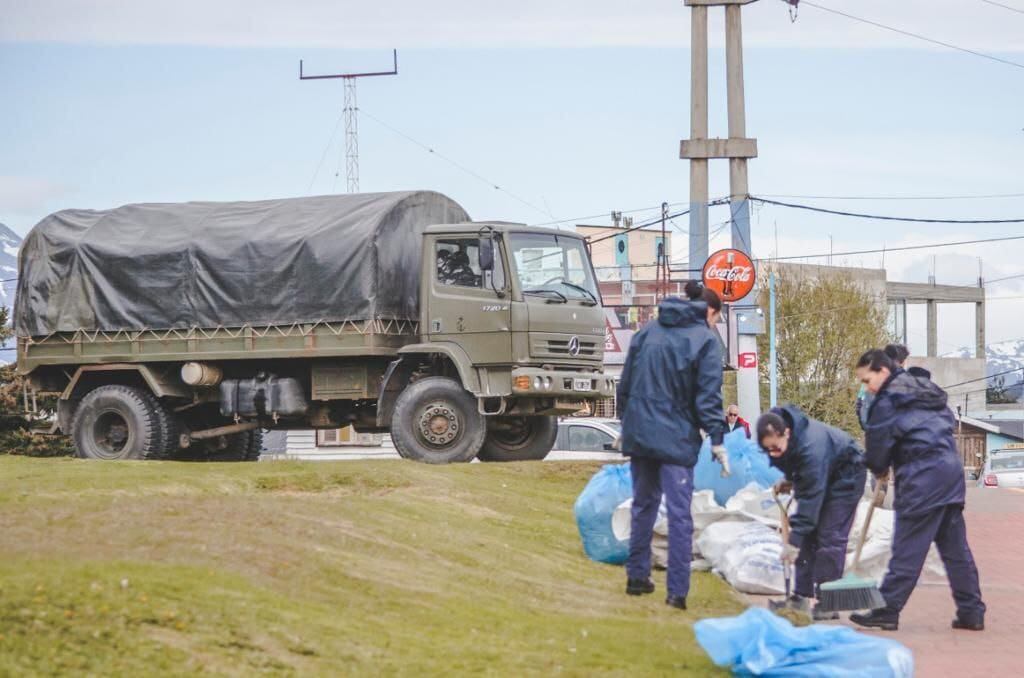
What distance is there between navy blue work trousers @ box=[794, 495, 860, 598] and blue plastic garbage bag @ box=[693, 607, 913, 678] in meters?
2.92

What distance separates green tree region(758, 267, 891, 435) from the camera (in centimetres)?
6100

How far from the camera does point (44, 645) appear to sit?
5.95 metres

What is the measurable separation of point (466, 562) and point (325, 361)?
Answer: 381 inches

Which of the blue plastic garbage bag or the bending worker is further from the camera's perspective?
the bending worker

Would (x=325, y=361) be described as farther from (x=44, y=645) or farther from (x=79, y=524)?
(x=44, y=645)

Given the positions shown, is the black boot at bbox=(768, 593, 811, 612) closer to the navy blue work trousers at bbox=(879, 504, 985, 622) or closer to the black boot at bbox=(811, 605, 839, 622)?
the black boot at bbox=(811, 605, 839, 622)

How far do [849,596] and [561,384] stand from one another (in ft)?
29.6

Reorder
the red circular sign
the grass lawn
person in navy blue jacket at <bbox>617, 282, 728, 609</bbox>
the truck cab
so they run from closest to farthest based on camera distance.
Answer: the grass lawn < person in navy blue jacket at <bbox>617, 282, 728, 609</bbox> < the truck cab < the red circular sign

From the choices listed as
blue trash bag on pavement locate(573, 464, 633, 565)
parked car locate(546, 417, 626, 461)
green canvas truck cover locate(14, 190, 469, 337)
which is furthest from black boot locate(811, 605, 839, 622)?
parked car locate(546, 417, 626, 461)

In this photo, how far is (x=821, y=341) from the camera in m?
61.6

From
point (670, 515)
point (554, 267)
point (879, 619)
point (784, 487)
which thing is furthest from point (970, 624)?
point (554, 267)


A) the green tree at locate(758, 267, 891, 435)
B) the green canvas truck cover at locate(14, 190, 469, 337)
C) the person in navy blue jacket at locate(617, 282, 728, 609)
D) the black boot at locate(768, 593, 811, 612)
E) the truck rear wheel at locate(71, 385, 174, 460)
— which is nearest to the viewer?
the person in navy blue jacket at locate(617, 282, 728, 609)

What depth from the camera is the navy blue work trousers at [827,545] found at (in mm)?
9883

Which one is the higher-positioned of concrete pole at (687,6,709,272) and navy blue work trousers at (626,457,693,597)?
concrete pole at (687,6,709,272)
